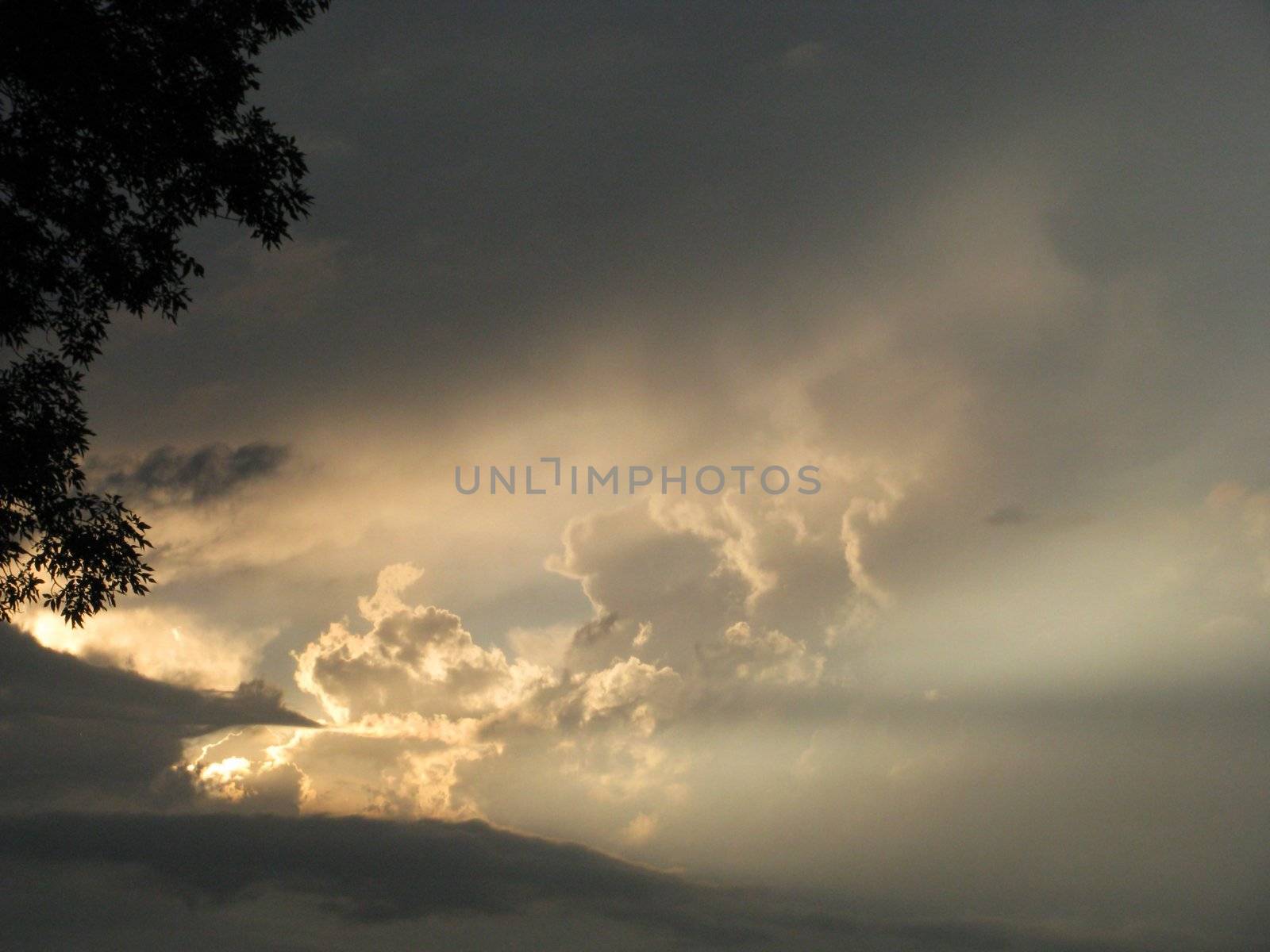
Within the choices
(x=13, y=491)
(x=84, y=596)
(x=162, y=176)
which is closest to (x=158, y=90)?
(x=162, y=176)

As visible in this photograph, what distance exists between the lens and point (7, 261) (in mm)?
15633

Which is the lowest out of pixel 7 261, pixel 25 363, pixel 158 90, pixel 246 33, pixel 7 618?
pixel 7 618

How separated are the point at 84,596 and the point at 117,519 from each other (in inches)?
54.3

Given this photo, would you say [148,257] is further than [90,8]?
Yes

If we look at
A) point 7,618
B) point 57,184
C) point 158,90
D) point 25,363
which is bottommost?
point 7,618

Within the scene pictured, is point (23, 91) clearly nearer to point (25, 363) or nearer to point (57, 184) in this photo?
point (57, 184)

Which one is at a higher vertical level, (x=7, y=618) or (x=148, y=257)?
(x=148, y=257)

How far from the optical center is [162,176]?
16.8 meters

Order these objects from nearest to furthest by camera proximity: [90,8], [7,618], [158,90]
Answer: [90,8] → [158,90] → [7,618]

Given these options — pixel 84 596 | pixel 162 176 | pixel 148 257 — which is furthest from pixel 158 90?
pixel 84 596

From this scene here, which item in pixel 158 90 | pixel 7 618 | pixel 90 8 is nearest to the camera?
pixel 90 8

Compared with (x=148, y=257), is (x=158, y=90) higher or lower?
higher

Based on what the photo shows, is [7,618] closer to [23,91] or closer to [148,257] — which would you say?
[148,257]

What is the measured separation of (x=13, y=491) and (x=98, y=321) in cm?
342
